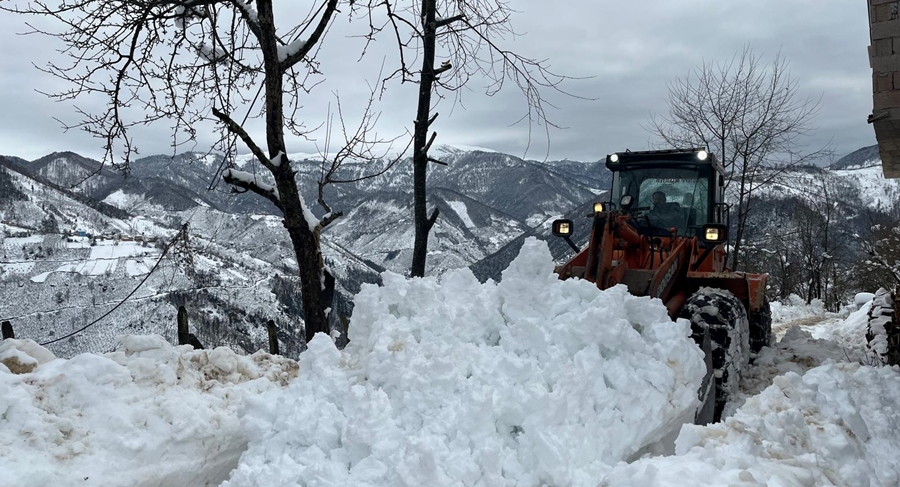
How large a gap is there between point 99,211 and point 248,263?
28.2m

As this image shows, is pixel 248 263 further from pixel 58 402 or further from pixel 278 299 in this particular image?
pixel 58 402

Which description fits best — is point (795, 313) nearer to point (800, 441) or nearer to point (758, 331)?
point (758, 331)

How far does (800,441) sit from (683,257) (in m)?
3.00

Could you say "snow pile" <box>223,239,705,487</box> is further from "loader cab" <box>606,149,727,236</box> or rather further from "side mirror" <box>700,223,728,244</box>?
"loader cab" <box>606,149,727,236</box>

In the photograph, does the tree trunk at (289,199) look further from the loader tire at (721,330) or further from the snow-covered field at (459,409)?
the loader tire at (721,330)

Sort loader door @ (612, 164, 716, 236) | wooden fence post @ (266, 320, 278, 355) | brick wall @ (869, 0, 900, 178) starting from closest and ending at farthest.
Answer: brick wall @ (869, 0, 900, 178)
loader door @ (612, 164, 716, 236)
wooden fence post @ (266, 320, 278, 355)

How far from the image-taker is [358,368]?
3.25 metres

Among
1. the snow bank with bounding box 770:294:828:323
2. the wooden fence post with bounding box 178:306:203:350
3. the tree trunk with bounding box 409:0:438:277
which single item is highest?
the tree trunk with bounding box 409:0:438:277

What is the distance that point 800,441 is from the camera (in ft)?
9.80

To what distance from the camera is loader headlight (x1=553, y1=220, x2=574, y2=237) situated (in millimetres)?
6516

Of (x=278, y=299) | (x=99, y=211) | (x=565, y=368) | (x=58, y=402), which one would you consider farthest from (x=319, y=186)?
(x=99, y=211)

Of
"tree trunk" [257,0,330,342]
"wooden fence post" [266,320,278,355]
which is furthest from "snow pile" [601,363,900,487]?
"wooden fence post" [266,320,278,355]

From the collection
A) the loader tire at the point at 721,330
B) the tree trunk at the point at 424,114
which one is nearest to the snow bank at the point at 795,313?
the loader tire at the point at 721,330

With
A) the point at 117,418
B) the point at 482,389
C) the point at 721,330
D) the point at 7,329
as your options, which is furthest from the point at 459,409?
the point at 7,329
